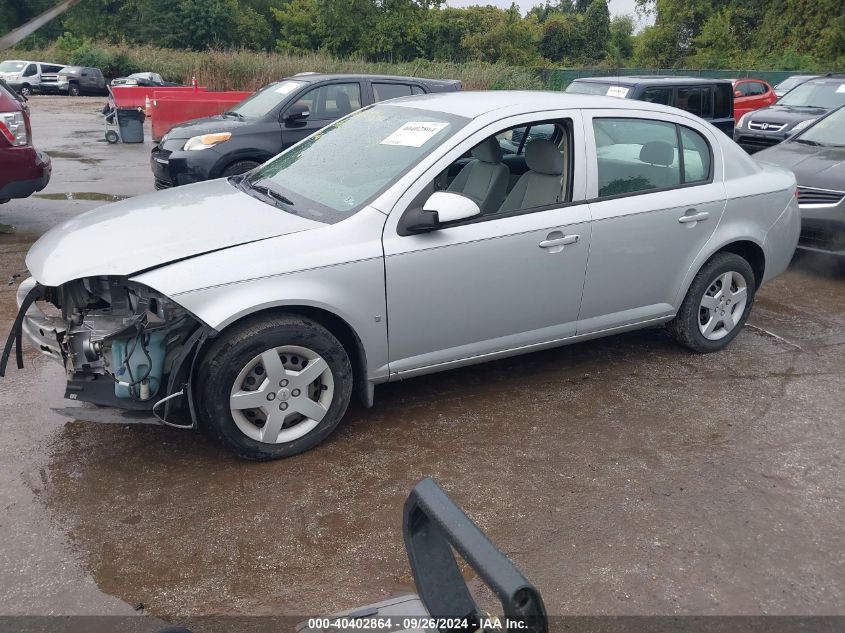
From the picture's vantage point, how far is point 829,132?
329 inches

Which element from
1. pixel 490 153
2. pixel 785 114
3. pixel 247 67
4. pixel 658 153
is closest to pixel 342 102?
pixel 490 153

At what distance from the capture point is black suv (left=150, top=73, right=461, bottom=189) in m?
8.95

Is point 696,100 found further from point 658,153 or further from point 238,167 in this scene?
point 658,153

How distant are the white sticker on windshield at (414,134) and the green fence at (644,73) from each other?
28068mm

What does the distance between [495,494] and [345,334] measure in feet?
3.64

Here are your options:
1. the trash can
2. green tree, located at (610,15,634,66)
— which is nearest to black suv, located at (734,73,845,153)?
the trash can

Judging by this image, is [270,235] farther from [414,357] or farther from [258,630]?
[258,630]

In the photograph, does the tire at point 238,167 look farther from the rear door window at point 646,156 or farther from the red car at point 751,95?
the red car at point 751,95

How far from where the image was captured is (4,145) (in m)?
7.28

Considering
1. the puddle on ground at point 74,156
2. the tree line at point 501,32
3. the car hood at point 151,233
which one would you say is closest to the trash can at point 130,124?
the puddle on ground at point 74,156

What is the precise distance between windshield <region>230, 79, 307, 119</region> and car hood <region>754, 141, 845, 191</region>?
5.66 m

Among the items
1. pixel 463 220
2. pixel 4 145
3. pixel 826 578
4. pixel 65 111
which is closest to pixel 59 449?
pixel 463 220

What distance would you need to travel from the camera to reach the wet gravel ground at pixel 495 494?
2967 millimetres

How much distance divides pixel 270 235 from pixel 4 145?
497 cm
